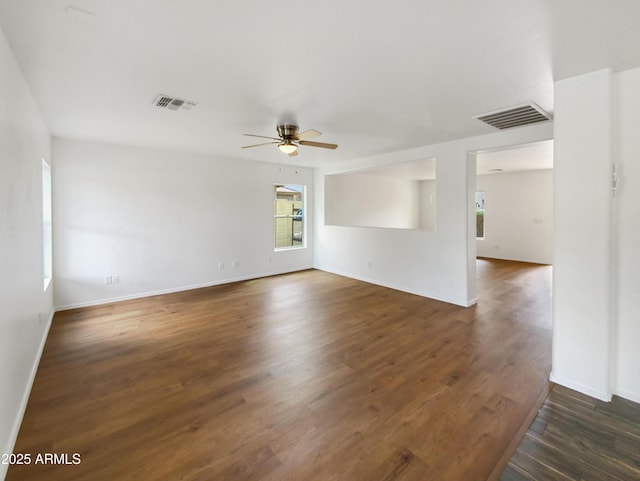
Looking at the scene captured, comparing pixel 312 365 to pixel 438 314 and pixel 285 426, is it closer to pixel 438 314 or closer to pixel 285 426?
pixel 285 426

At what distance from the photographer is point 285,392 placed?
237 centimetres

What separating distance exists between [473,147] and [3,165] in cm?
492

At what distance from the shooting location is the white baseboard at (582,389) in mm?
2242

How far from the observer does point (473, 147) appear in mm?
4230

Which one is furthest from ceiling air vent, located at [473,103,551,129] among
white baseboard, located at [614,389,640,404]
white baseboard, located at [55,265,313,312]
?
white baseboard, located at [55,265,313,312]

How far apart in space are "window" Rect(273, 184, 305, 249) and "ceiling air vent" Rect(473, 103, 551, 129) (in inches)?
174

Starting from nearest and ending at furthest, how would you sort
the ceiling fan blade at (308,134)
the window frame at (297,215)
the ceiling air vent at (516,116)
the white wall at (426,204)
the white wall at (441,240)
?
the ceiling air vent at (516,116)
the ceiling fan blade at (308,134)
the white wall at (441,240)
the window frame at (297,215)
the white wall at (426,204)

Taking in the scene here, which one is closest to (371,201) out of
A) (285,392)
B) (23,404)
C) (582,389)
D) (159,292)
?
(159,292)

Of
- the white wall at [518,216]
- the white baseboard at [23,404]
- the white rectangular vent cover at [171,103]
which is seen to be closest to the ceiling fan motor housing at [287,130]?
the white rectangular vent cover at [171,103]

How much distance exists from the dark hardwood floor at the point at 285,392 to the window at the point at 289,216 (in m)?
2.85

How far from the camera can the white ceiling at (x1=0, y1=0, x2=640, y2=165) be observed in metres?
1.59

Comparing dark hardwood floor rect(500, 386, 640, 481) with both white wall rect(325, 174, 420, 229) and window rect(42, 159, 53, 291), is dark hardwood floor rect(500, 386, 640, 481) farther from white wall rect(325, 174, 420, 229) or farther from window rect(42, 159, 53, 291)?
white wall rect(325, 174, 420, 229)

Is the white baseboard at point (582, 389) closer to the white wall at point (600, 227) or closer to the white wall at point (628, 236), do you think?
the white wall at point (600, 227)

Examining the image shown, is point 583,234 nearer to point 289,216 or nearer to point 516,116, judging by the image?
point 516,116
